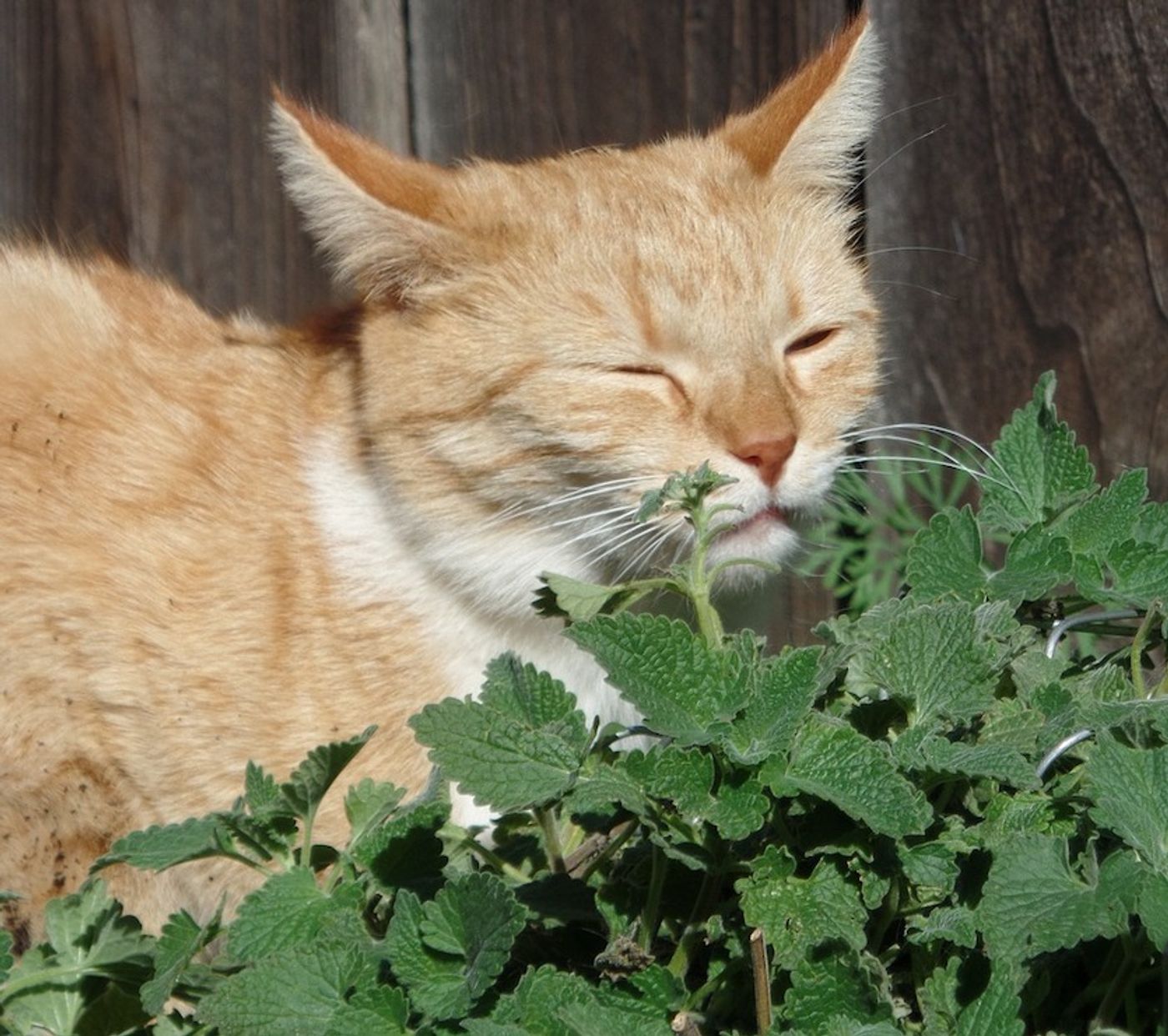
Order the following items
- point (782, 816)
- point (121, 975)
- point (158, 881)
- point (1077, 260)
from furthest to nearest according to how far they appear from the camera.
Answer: point (1077, 260) → point (158, 881) → point (121, 975) → point (782, 816)

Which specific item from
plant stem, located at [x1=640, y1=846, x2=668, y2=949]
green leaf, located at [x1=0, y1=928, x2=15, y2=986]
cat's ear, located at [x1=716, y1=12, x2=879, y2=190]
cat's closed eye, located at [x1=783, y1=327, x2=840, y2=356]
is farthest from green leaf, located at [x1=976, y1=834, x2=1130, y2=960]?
cat's ear, located at [x1=716, y1=12, x2=879, y2=190]

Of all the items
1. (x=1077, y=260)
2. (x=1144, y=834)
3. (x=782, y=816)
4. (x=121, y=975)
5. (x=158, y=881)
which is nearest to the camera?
(x=1144, y=834)

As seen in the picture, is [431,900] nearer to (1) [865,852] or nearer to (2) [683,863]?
(2) [683,863]

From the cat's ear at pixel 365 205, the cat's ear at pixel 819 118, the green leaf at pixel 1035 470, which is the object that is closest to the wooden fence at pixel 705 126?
the cat's ear at pixel 819 118

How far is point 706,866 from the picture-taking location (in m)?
1.01

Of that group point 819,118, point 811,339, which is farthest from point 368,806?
point 819,118

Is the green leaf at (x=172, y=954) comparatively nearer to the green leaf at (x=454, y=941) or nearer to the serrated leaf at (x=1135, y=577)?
the green leaf at (x=454, y=941)

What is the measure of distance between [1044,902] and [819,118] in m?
1.71

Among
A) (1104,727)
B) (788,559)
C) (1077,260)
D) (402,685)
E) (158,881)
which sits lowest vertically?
(158,881)

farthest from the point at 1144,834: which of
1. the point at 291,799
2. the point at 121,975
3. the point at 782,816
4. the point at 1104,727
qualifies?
the point at 121,975

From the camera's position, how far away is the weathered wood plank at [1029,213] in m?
2.71

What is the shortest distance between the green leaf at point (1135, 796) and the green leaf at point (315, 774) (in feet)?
1.63

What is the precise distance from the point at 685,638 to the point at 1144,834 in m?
0.32

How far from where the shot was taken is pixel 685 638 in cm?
102
